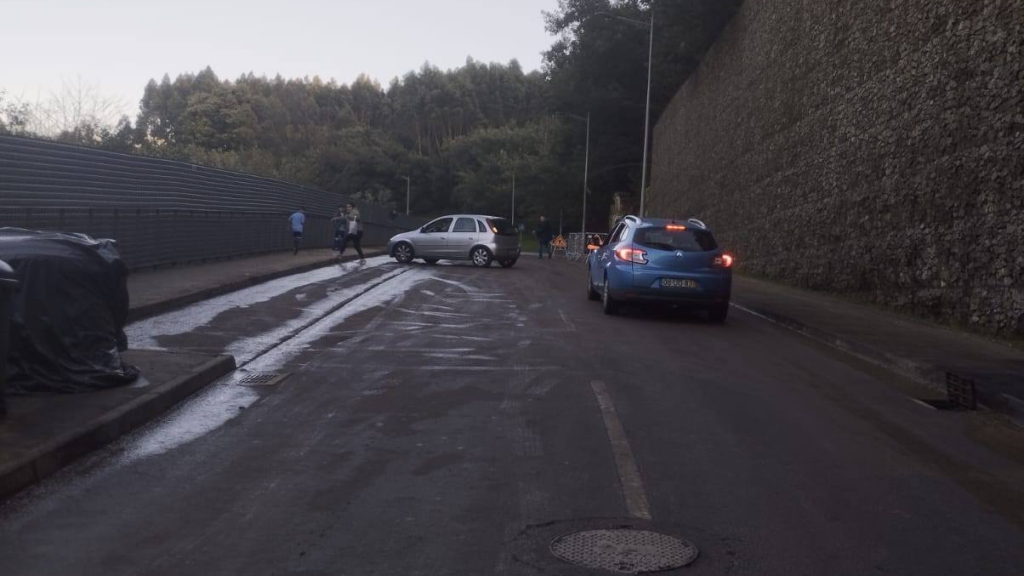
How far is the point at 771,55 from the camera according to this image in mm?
29781

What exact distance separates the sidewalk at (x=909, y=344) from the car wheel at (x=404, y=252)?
520 inches

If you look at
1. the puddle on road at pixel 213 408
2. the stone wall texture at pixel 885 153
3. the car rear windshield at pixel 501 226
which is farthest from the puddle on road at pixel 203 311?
the stone wall texture at pixel 885 153

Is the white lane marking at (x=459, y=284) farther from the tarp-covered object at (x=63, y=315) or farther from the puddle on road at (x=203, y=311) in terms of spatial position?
the tarp-covered object at (x=63, y=315)

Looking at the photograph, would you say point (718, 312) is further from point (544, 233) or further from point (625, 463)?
point (544, 233)

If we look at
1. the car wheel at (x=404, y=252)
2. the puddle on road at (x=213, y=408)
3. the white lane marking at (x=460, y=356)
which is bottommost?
the puddle on road at (x=213, y=408)

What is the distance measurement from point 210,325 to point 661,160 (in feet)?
139

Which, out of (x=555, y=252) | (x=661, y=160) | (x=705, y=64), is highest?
(x=705, y=64)

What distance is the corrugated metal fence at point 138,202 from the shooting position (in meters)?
17.0

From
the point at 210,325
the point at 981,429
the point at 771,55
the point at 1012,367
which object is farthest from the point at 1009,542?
the point at 771,55

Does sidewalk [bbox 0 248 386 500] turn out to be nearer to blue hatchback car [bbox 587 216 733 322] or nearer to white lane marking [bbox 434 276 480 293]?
blue hatchback car [bbox 587 216 733 322]

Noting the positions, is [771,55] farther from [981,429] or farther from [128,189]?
[981,429]

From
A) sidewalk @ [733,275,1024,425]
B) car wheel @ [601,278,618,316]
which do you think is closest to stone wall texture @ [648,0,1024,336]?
sidewalk @ [733,275,1024,425]

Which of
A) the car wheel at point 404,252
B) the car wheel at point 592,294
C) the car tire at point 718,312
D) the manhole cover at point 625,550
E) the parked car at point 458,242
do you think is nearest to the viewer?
the manhole cover at point 625,550

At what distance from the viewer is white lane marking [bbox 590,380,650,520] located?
566 centimetres
